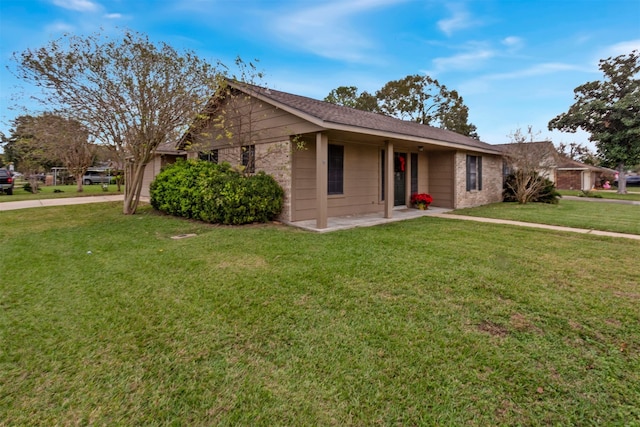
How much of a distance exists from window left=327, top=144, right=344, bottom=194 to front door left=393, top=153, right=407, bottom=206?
2.89m

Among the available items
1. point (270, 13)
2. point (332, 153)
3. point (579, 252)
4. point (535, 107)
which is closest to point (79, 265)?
point (332, 153)

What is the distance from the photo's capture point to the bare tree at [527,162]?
13.6 m

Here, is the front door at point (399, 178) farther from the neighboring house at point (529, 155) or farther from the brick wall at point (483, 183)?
the neighboring house at point (529, 155)

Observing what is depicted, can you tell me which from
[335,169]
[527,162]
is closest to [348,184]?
[335,169]

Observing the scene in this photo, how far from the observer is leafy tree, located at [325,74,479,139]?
31.0 m

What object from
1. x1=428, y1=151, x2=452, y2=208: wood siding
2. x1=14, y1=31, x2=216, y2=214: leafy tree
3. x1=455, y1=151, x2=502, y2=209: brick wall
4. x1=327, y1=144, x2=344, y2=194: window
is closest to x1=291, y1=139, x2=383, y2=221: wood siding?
x1=327, y1=144, x2=344, y2=194: window

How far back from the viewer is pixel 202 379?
7.29 feet

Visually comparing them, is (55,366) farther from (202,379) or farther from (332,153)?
(332,153)

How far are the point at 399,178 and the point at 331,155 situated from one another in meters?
3.74

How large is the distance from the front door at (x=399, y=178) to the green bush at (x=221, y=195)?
5.02m

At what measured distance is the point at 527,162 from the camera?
13586 mm

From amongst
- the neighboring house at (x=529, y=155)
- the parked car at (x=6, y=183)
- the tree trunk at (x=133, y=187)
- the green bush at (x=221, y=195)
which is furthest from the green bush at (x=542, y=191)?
the parked car at (x=6, y=183)

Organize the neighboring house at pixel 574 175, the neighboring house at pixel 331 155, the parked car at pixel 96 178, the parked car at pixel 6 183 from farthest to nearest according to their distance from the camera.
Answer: the parked car at pixel 96 178, the neighboring house at pixel 574 175, the parked car at pixel 6 183, the neighboring house at pixel 331 155

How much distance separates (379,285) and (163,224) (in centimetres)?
622
